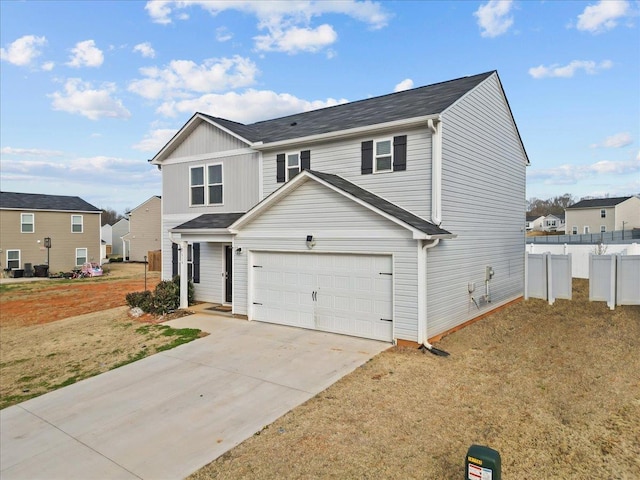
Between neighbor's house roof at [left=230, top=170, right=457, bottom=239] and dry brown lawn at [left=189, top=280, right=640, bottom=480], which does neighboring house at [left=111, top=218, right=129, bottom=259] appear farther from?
dry brown lawn at [left=189, top=280, right=640, bottom=480]

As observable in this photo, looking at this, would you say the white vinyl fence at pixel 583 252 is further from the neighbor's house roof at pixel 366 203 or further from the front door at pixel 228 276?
the front door at pixel 228 276

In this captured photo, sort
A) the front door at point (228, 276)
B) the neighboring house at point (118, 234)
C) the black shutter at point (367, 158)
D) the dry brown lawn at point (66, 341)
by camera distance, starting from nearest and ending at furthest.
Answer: the dry brown lawn at point (66, 341)
the black shutter at point (367, 158)
the front door at point (228, 276)
the neighboring house at point (118, 234)

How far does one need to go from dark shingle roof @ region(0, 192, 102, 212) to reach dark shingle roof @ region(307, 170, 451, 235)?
27.2 meters

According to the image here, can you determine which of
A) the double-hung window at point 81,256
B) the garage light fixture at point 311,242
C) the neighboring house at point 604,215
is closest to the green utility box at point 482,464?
the garage light fixture at point 311,242

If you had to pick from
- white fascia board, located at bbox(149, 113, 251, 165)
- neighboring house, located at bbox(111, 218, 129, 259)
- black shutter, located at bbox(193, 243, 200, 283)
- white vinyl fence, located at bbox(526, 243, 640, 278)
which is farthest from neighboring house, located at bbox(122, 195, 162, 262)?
white vinyl fence, located at bbox(526, 243, 640, 278)

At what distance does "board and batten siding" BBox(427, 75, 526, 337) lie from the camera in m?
10.0

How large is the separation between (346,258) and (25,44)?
1513 centimetres

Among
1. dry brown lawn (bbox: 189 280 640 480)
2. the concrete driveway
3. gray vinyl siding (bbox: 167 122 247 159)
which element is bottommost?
the concrete driveway

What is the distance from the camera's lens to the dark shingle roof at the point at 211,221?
13148 mm

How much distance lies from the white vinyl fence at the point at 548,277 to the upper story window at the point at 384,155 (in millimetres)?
6847

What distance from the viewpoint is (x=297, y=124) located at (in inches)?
564

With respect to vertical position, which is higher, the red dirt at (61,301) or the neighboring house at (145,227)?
the neighboring house at (145,227)

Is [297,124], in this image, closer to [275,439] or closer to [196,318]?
[196,318]

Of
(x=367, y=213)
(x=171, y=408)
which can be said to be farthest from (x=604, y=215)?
(x=171, y=408)
